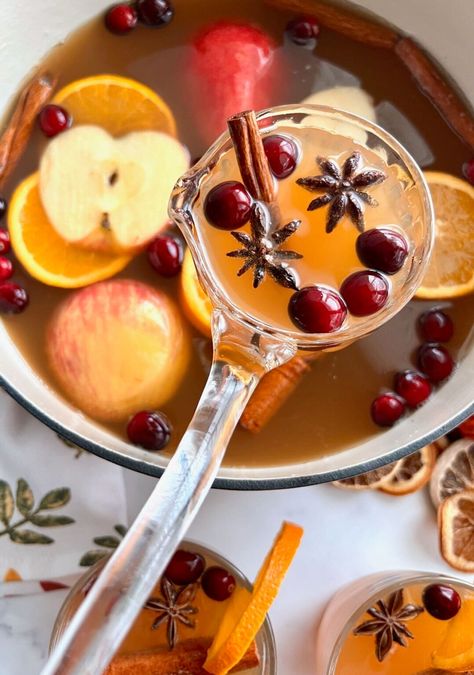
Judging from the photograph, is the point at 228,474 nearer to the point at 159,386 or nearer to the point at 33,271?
the point at 159,386

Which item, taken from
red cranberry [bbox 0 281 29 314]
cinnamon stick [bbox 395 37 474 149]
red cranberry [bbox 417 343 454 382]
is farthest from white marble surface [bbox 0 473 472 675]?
cinnamon stick [bbox 395 37 474 149]

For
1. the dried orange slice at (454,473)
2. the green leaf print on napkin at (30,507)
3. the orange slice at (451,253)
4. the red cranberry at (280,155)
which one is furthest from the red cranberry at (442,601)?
the red cranberry at (280,155)

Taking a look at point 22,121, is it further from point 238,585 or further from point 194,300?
point 238,585

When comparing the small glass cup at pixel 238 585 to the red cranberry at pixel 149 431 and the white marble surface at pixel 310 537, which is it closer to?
the white marble surface at pixel 310 537

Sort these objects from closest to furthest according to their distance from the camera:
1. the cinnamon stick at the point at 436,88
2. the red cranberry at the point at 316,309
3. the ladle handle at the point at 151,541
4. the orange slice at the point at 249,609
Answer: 1. the ladle handle at the point at 151,541
2. the red cranberry at the point at 316,309
3. the orange slice at the point at 249,609
4. the cinnamon stick at the point at 436,88

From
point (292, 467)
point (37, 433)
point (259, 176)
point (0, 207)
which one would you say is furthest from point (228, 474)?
point (0, 207)

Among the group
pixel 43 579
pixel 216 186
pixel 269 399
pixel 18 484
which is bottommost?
pixel 43 579

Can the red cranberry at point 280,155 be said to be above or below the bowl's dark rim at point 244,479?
above
